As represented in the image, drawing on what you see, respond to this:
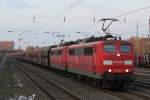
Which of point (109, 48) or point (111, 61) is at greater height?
point (109, 48)

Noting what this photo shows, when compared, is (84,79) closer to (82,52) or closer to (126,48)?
(82,52)

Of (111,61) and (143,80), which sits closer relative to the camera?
(111,61)

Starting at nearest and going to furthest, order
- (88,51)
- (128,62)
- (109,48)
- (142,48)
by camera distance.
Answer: (128,62)
(109,48)
(88,51)
(142,48)

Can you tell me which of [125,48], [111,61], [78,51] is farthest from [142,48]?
[111,61]

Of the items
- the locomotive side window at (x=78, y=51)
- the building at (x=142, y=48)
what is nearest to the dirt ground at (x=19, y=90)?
the locomotive side window at (x=78, y=51)

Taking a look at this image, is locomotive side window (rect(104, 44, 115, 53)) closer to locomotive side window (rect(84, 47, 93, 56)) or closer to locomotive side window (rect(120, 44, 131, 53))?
locomotive side window (rect(120, 44, 131, 53))

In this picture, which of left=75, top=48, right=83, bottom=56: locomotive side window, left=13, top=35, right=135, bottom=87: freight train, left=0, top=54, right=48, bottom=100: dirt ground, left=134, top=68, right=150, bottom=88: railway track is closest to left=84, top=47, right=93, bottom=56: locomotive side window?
left=13, top=35, right=135, bottom=87: freight train

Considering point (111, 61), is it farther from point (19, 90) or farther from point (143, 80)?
point (143, 80)

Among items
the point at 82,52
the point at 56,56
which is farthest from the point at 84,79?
the point at 56,56

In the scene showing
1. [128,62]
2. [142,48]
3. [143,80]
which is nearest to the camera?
[128,62]

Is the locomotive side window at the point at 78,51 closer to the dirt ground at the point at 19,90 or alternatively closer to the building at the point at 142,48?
the dirt ground at the point at 19,90

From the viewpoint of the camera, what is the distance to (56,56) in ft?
147

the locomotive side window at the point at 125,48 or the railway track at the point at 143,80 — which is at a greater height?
the locomotive side window at the point at 125,48

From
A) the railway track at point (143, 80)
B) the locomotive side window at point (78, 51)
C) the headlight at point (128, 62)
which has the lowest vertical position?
the railway track at point (143, 80)
